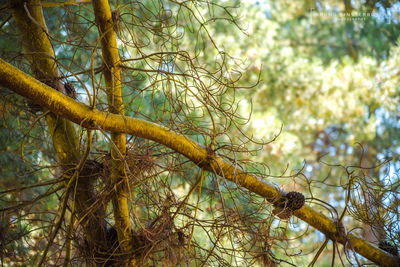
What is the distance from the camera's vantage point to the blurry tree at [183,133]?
1353mm

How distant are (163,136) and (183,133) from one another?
0.52 ft

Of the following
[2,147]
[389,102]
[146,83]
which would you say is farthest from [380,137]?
[2,147]

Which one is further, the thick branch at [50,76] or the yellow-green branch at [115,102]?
the thick branch at [50,76]

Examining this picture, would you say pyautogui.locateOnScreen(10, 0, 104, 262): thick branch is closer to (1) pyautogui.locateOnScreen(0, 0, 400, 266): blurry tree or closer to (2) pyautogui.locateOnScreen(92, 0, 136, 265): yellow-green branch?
(1) pyautogui.locateOnScreen(0, 0, 400, 266): blurry tree

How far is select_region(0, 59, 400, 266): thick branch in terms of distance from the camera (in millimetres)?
1111

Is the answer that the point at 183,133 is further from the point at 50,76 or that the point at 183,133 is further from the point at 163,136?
the point at 50,76

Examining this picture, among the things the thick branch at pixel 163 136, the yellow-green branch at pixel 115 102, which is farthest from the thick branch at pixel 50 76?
the thick branch at pixel 163 136

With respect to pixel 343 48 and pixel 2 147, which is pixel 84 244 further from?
pixel 343 48

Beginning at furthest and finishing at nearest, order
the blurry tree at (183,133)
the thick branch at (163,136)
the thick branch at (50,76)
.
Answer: the thick branch at (50,76), the blurry tree at (183,133), the thick branch at (163,136)

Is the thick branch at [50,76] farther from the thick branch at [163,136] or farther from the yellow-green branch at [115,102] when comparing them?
the thick branch at [163,136]

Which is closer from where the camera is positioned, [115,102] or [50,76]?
[115,102]

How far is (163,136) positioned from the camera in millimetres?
1305

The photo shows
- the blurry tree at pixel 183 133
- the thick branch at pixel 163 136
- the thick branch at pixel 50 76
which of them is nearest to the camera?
the thick branch at pixel 163 136

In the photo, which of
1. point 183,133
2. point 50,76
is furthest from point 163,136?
point 50,76
